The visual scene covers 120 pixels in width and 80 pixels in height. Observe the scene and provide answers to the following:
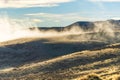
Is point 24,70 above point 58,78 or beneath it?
beneath

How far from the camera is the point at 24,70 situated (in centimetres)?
16100

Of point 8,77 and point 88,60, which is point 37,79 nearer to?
point 8,77

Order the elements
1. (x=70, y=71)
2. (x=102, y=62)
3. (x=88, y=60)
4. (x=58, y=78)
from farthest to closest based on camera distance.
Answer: (x=88, y=60) < (x=102, y=62) < (x=70, y=71) < (x=58, y=78)

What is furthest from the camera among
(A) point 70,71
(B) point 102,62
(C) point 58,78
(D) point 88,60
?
(D) point 88,60

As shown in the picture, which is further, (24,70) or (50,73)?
(24,70)

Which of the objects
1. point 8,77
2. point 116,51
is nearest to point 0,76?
point 8,77

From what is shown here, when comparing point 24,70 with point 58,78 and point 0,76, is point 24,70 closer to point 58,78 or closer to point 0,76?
point 0,76

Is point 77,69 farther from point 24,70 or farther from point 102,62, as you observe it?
point 24,70

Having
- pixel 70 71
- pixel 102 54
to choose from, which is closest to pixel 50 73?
pixel 70 71

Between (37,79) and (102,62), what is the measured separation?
2979cm

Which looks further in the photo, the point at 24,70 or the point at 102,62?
the point at 24,70

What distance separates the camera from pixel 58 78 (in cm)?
12056

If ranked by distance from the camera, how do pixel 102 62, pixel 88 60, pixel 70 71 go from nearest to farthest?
pixel 70 71
pixel 102 62
pixel 88 60

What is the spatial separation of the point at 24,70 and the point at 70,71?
27612 mm
